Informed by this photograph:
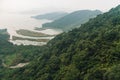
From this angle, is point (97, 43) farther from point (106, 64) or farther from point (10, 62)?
point (10, 62)

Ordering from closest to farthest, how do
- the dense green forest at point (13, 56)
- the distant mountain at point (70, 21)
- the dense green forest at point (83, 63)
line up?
1. the dense green forest at point (83, 63)
2. the dense green forest at point (13, 56)
3. the distant mountain at point (70, 21)

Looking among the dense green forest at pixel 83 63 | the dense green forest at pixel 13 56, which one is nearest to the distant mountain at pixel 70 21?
the dense green forest at pixel 13 56

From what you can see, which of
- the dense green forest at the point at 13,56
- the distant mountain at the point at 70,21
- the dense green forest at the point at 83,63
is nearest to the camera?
the dense green forest at the point at 83,63

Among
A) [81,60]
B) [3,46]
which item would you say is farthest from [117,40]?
[3,46]

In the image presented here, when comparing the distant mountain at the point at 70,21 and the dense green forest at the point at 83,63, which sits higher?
the dense green forest at the point at 83,63

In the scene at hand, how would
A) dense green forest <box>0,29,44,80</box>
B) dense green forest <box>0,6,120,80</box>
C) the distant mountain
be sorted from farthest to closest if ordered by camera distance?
1. the distant mountain
2. dense green forest <box>0,29,44,80</box>
3. dense green forest <box>0,6,120,80</box>

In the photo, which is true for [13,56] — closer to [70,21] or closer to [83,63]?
[83,63]

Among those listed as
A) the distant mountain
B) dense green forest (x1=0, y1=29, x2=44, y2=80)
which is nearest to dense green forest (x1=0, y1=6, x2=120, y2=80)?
dense green forest (x1=0, y1=29, x2=44, y2=80)

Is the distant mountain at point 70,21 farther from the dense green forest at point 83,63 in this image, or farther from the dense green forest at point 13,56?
the dense green forest at point 83,63

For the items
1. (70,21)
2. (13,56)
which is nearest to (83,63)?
(13,56)

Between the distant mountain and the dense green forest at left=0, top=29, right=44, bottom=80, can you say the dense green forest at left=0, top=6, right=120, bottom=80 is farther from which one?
the distant mountain

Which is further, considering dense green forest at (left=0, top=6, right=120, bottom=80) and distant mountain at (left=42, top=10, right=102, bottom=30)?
distant mountain at (left=42, top=10, right=102, bottom=30)
